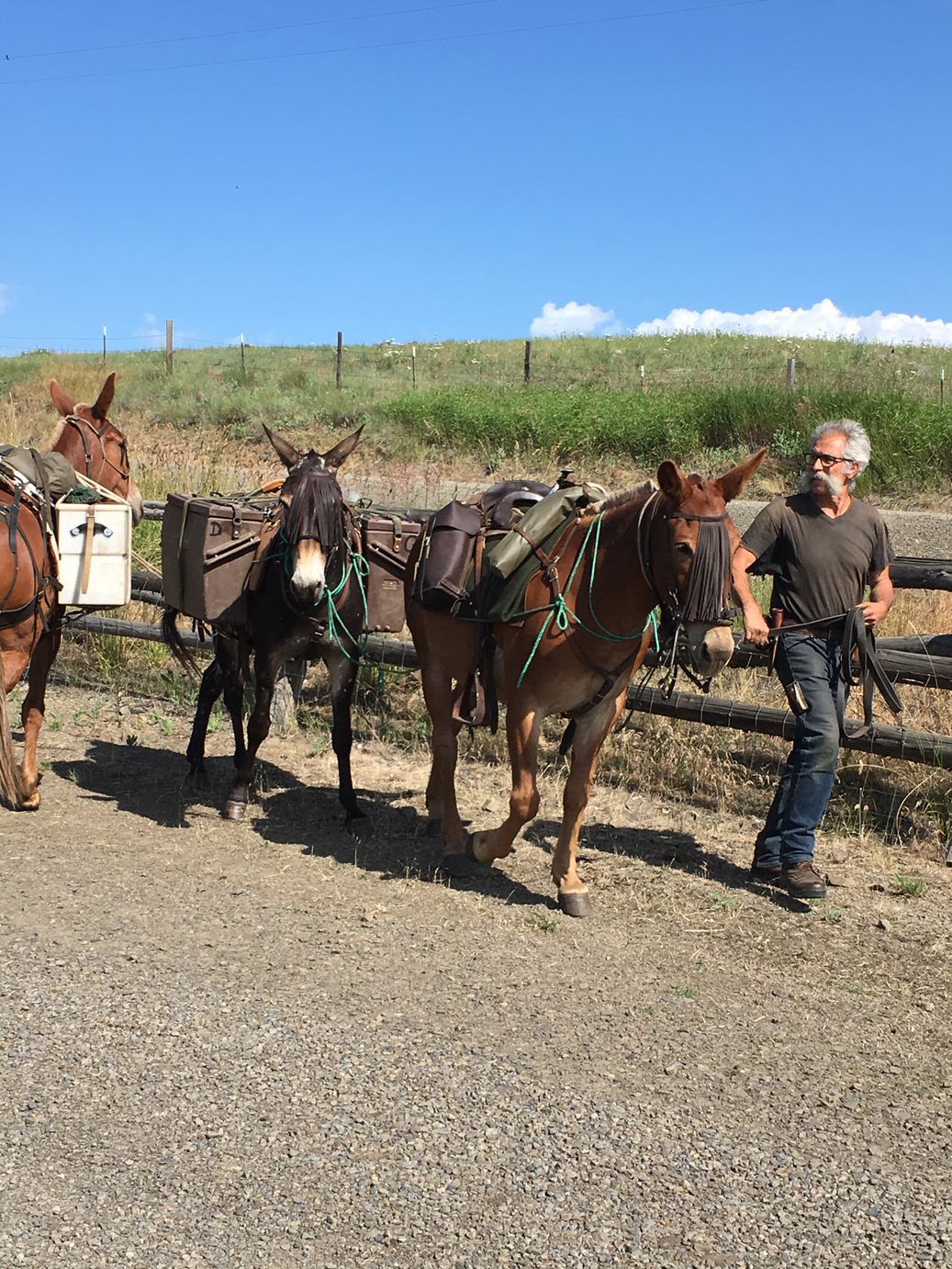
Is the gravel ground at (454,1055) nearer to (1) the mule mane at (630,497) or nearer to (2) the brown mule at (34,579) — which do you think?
(2) the brown mule at (34,579)

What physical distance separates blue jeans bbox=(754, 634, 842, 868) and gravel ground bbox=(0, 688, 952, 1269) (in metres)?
0.36

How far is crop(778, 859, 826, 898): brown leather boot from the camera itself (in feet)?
18.0

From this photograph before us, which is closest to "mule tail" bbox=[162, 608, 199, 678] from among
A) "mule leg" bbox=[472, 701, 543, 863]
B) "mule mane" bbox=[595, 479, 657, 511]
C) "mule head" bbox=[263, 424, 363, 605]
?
"mule head" bbox=[263, 424, 363, 605]

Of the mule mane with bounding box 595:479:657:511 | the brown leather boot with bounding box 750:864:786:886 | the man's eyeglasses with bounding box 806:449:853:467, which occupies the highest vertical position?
the man's eyeglasses with bounding box 806:449:853:467

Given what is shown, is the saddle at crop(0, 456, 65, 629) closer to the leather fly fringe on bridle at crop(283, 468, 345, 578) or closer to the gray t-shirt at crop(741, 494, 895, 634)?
the leather fly fringe on bridle at crop(283, 468, 345, 578)

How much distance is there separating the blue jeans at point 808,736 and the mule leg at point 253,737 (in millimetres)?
2855

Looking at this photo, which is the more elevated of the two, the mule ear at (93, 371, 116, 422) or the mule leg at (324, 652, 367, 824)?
the mule ear at (93, 371, 116, 422)

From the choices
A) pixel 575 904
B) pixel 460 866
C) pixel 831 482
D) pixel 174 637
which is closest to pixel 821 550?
pixel 831 482

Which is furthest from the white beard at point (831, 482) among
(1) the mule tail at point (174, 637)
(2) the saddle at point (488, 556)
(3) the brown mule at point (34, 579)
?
(1) the mule tail at point (174, 637)

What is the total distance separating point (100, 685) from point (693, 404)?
552 inches

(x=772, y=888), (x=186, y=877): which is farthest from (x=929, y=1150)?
(x=186, y=877)

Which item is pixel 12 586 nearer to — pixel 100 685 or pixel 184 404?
pixel 100 685

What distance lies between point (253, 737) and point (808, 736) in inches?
126

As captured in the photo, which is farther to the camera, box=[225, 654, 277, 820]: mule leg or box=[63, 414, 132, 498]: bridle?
box=[63, 414, 132, 498]: bridle
